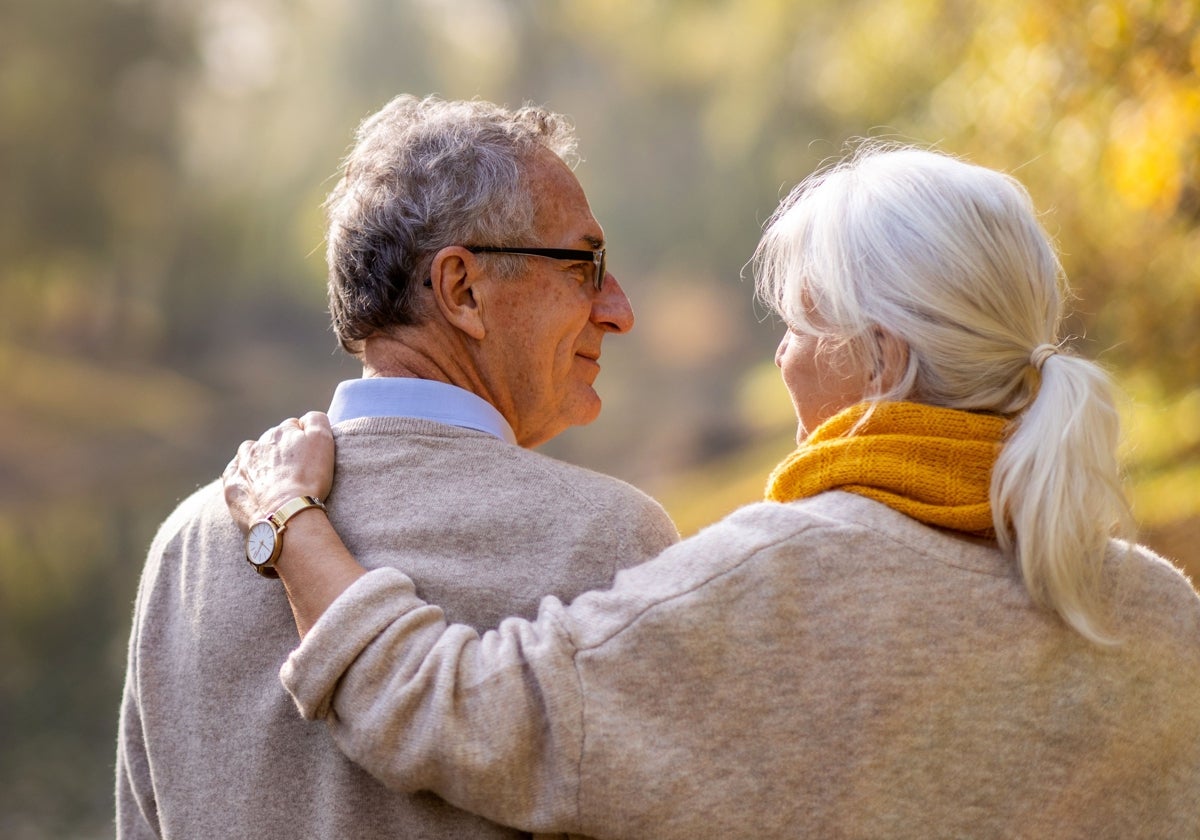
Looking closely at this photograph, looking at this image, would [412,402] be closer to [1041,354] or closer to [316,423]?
[316,423]

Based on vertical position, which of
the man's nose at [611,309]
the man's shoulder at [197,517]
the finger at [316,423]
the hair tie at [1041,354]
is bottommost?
→ the hair tie at [1041,354]

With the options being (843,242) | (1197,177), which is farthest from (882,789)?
(1197,177)

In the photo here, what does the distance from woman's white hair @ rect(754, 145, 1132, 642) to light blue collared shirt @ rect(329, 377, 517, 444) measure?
1.54 feet

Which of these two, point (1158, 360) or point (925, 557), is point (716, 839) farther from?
point (1158, 360)

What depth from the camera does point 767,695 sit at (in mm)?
1376

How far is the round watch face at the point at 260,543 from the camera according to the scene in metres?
1.52

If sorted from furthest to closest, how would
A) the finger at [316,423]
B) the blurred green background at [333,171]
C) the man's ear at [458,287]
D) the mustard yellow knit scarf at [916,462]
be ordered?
the blurred green background at [333,171] → the man's ear at [458,287] → the finger at [316,423] → the mustard yellow knit scarf at [916,462]

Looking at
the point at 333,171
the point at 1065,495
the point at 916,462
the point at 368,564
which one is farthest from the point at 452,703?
the point at 333,171

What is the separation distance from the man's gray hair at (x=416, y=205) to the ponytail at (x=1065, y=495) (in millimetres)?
801

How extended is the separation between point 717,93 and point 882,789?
45.0 ft

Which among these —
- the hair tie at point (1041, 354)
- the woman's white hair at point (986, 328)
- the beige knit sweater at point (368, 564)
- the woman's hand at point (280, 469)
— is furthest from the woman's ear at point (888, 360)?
the woman's hand at point (280, 469)

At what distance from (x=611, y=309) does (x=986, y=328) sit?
26.9 inches

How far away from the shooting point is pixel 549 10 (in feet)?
66.8

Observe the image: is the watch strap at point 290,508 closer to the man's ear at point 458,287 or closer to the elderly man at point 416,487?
the elderly man at point 416,487
